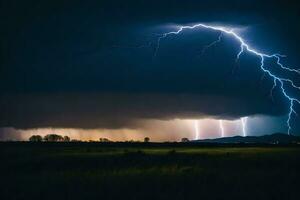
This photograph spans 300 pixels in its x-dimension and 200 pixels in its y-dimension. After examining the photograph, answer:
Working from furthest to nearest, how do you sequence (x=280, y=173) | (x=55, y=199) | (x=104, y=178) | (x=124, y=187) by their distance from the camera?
(x=280, y=173) → (x=104, y=178) → (x=124, y=187) → (x=55, y=199)

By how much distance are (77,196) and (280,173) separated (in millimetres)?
10048

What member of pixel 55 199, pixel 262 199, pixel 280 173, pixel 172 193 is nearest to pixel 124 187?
pixel 172 193

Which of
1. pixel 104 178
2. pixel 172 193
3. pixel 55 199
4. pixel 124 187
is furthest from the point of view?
pixel 104 178

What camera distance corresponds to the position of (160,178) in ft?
69.7

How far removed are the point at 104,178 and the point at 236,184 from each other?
4705mm

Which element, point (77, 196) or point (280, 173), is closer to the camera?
point (77, 196)

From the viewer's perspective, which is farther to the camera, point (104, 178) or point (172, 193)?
point (104, 178)

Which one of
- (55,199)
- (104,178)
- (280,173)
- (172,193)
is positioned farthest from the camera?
(280,173)

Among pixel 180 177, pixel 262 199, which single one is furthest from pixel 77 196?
pixel 180 177

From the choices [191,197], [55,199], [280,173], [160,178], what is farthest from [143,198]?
[280,173]

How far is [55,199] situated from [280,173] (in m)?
10.8

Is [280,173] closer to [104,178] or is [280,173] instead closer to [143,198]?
[104,178]

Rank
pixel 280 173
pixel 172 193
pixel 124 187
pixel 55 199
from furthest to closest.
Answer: pixel 280 173
pixel 124 187
pixel 172 193
pixel 55 199

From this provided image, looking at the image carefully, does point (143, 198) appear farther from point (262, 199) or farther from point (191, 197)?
point (262, 199)
